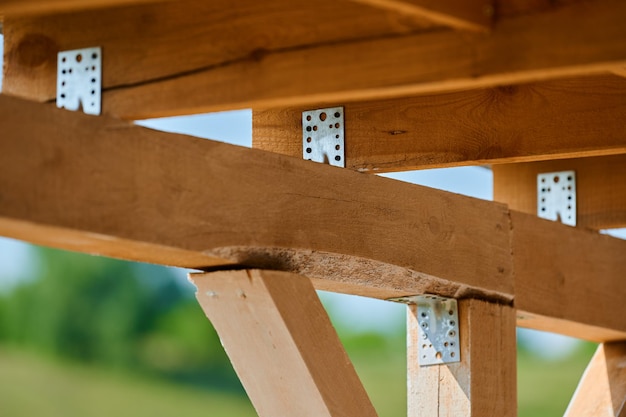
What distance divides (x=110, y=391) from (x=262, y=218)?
44.2 feet

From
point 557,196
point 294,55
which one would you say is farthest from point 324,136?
point 557,196

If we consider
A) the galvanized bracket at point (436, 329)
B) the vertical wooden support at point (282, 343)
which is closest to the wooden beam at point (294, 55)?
the vertical wooden support at point (282, 343)

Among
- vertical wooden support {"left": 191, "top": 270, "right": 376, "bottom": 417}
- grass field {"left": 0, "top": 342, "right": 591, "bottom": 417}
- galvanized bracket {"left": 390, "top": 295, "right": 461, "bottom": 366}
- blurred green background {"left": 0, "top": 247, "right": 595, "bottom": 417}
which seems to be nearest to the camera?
vertical wooden support {"left": 191, "top": 270, "right": 376, "bottom": 417}

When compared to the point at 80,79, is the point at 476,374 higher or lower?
lower

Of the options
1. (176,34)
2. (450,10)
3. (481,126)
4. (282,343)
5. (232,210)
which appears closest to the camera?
(450,10)

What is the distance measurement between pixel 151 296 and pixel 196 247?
1509cm

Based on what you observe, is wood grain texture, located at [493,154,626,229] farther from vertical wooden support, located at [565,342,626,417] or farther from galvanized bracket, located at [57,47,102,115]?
galvanized bracket, located at [57,47,102,115]

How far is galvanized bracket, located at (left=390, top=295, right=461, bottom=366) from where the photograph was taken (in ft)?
9.42

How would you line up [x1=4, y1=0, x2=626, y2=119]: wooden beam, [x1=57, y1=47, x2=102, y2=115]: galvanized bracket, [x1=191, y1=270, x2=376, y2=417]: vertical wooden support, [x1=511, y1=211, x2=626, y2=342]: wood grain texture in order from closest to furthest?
1. [x1=4, y1=0, x2=626, y2=119]: wooden beam
2. [x1=57, y1=47, x2=102, y2=115]: galvanized bracket
3. [x1=191, y1=270, x2=376, y2=417]: vertical wooden support
4. [x1=511, y1=211, x2=626, y2=342]: wood grain texture

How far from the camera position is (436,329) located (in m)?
2.94

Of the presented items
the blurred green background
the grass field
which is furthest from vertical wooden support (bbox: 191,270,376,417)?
the grass field

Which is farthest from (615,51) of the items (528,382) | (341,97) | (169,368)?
(169,368)

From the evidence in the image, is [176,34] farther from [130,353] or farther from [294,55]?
[130,353]

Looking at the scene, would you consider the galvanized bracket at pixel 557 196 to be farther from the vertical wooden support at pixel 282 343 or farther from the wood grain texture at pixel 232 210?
the vertical wooden support at pixel 282 343
